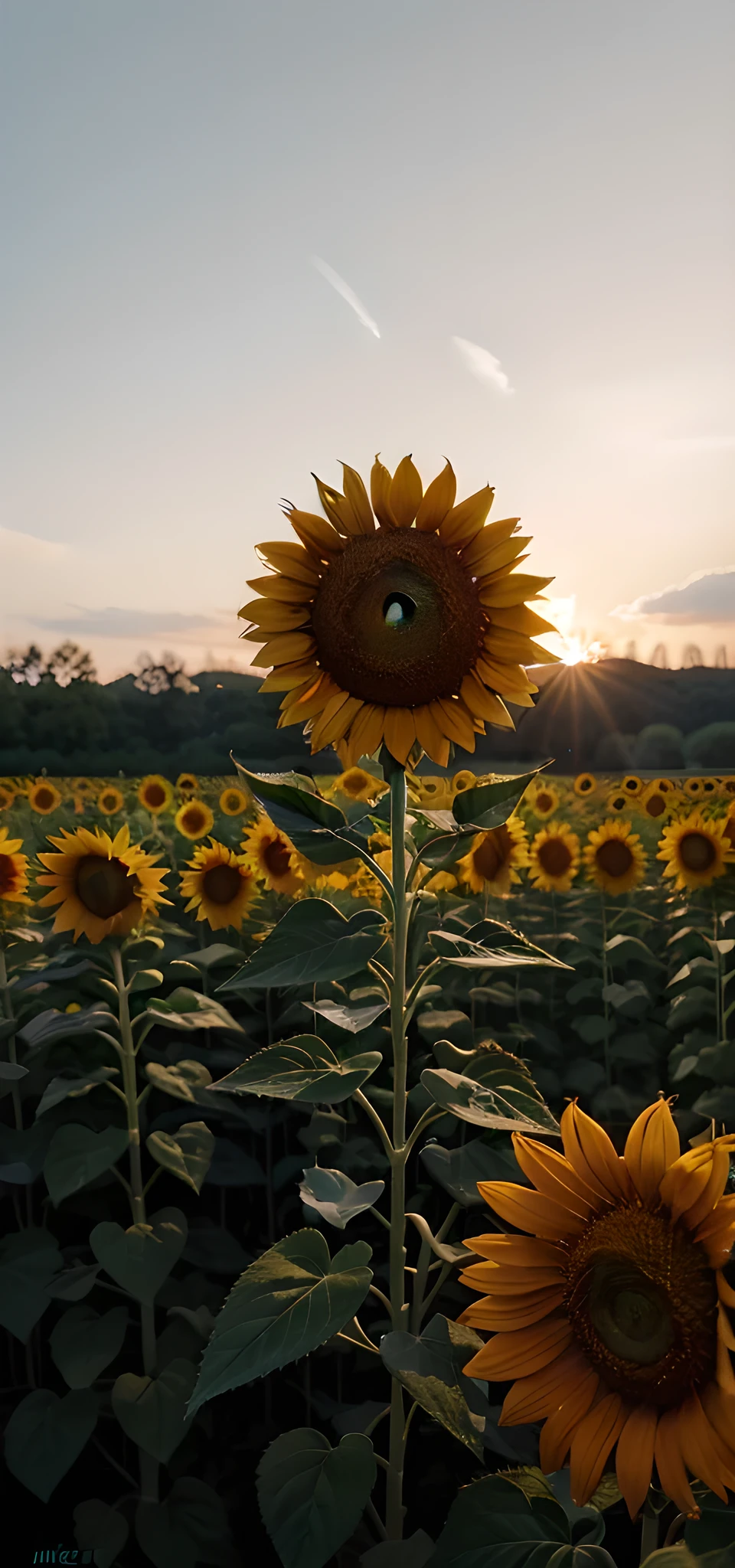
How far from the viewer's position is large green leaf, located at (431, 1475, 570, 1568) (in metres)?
1.22

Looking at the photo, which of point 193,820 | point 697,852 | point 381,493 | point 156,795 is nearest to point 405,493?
point 381,493

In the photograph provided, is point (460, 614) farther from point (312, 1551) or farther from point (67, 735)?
point (67, 735)

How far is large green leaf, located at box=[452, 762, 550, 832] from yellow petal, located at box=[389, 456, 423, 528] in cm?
45

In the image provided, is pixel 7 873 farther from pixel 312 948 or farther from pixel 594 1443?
pixel 594 1443

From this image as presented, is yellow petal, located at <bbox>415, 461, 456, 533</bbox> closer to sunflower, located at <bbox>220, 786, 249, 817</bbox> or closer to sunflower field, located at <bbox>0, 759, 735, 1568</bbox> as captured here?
sunflower field, located at <bbox>0, 759, 735, 1568</bbox>

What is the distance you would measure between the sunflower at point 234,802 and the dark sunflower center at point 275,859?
4.71ft

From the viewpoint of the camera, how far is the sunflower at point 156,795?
5.93 m

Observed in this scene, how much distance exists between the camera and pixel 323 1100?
4.58ft

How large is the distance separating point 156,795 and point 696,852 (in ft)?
11.7

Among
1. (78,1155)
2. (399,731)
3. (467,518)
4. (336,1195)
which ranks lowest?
(78,1155)

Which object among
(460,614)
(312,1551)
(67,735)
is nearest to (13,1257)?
(312,1551)

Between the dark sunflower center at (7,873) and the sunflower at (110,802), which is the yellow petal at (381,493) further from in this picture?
the sunflower at (110,802)

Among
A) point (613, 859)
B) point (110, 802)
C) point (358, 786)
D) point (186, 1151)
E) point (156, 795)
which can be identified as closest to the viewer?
point (186, 1151)

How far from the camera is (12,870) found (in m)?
2.96
